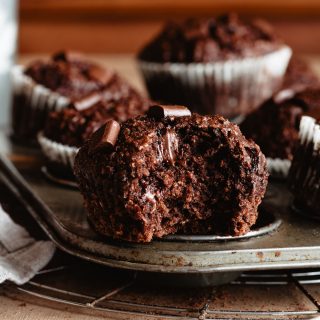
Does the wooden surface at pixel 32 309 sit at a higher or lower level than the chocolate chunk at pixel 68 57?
lower

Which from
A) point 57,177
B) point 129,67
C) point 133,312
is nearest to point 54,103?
point 57,177

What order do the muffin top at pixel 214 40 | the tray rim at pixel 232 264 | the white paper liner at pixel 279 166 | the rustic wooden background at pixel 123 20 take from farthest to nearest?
the rustic wooden background at pixel 123 20 < the muffin top at pixel 214 40 < the white paper liner at pixel 279 166 < the tray rim at pixel 232 264

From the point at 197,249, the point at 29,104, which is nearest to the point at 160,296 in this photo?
the point at 197,249

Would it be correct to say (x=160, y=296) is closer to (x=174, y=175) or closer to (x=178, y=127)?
(x=174, y=175)

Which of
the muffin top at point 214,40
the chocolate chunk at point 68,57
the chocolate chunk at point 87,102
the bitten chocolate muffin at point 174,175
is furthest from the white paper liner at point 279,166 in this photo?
the chocolate chunk at point 68,57

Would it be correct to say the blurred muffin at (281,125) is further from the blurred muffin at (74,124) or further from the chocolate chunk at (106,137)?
the chocolate chunk at (106,137)

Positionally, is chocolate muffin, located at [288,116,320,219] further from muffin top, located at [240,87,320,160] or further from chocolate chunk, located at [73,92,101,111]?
chocolate chunk, located at [73,92,101,111]

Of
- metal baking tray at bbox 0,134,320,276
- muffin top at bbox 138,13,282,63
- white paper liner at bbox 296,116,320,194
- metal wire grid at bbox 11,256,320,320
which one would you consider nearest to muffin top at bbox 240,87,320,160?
white paper liner at bbox 296,116,320,194
